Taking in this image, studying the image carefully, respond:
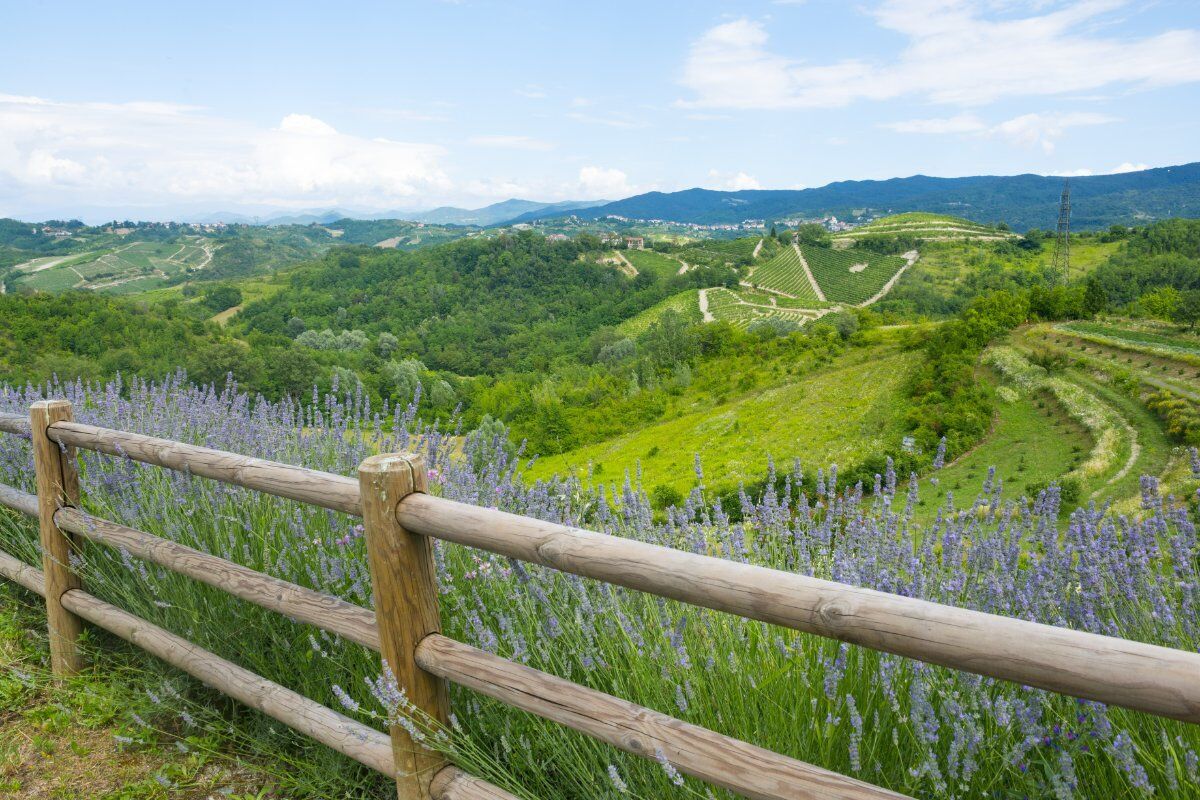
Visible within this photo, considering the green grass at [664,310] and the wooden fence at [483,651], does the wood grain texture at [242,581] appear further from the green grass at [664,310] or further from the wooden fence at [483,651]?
the green grass at [664,310]

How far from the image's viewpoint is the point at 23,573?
343cm

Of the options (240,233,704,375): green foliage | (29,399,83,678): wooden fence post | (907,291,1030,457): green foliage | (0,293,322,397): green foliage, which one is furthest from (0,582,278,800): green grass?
(240,233,704,375): green foliage

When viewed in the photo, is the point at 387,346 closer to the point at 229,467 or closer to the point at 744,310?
the point at 744,310

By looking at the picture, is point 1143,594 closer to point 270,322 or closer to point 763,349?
point 763,349

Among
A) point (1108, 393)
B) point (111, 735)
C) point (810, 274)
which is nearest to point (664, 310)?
point (810, 274)

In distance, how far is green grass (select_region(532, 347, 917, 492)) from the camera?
2939cm

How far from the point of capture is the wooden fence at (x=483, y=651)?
3.39 ft

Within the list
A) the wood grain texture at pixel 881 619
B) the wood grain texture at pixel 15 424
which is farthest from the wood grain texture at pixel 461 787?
the wood grain texture at pixel 15 424

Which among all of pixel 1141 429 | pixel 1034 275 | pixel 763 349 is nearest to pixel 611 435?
pixel 763 349

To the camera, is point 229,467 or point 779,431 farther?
point 779,431

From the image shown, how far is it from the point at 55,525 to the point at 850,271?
90659 mm

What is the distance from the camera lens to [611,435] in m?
47.2

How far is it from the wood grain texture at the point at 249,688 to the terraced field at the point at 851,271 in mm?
81597

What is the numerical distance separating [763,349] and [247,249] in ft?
305
